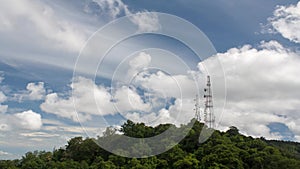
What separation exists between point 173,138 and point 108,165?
198 inches

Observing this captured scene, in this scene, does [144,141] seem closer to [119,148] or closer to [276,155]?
[119,148]

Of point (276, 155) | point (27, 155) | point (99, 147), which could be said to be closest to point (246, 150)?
point (276, 155)

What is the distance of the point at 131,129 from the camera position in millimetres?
27828

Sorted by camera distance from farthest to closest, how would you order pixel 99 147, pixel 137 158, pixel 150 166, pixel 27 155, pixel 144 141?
pixel 27 155, pixel 99 147, pixel 144 141, pixel 137 158, pixel 150 166

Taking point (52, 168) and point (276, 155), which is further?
point (52, 168)

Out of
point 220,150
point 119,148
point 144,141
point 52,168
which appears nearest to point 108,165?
point 119,148

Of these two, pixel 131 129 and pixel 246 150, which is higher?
pixel 131 129

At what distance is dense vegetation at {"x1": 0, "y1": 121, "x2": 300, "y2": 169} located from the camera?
70.9 ft

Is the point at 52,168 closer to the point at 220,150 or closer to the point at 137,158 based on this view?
the point at 137,158

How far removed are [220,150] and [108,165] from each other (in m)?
7.26

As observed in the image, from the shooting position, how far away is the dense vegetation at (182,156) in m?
21.6

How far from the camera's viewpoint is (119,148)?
78.7 feet

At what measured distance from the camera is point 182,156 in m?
22.9

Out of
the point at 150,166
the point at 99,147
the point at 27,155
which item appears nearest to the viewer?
the point at 150,166
